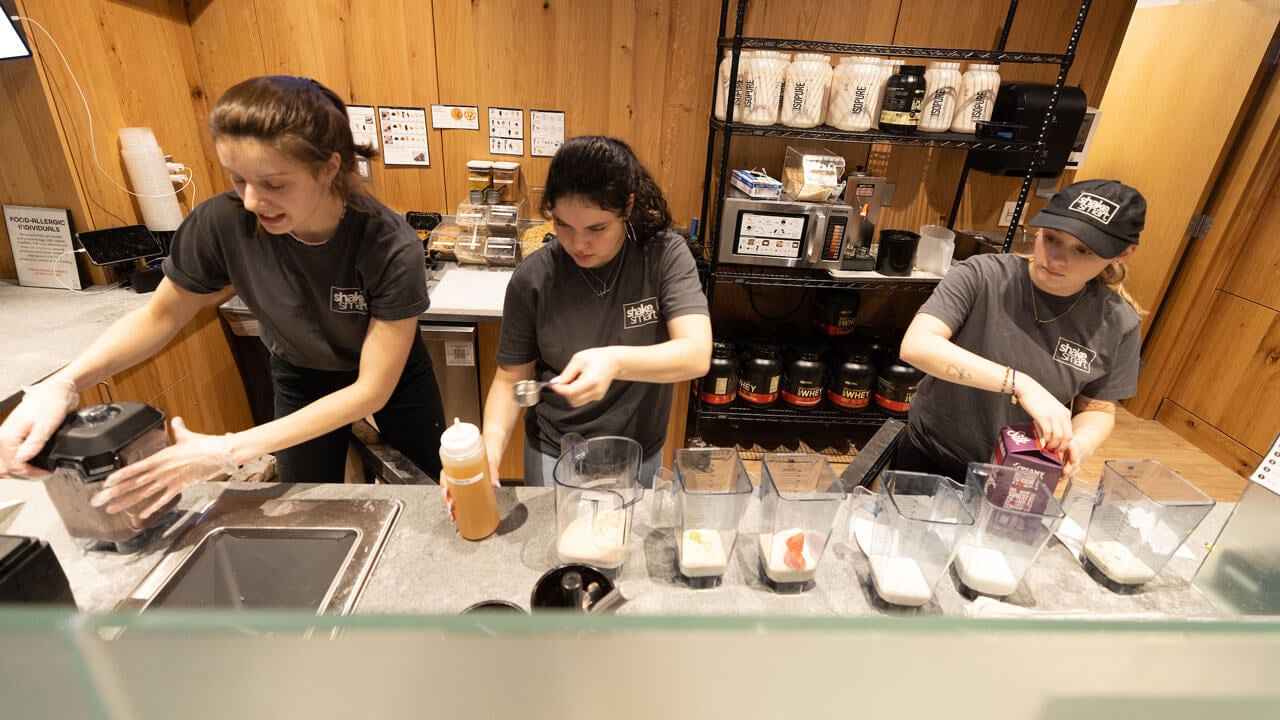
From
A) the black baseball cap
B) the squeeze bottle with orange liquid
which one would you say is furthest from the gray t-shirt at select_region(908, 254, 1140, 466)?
the squeeze bottle with orange liquid

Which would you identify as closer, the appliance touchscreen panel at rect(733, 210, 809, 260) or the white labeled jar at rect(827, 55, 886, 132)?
the white labeled jar at rect(827, 55, 886, 132)

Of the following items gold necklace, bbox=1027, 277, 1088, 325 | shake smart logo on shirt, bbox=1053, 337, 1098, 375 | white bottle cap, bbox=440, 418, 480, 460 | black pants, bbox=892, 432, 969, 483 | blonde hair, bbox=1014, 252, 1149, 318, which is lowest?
black pants, bbox=892, 432, 969, 483

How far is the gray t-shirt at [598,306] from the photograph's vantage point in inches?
55.7

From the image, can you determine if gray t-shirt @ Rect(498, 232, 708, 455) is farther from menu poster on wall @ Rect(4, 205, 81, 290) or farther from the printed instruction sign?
menu poster on wall @ Rect(4, 205, 81, 290)

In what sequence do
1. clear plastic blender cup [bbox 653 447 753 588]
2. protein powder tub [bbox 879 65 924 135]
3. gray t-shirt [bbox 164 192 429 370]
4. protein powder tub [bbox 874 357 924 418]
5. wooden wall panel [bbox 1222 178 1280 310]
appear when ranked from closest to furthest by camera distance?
clear plastic blender cup [bbox 653 447 753 588] → gray t-shirt [bbox 164 192 429 370] → protein powder tub [bbox 879 65 924 135] → protein powder tub [bbox 874 357 924 418] → wooden wall panel [bbox 1222 178 1280 310]

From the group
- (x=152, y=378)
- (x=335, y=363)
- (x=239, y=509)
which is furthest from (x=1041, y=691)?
(x=152, y=378)

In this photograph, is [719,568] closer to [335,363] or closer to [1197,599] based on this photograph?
[1197,599]

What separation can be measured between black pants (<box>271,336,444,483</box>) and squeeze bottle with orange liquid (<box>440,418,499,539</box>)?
0.59m

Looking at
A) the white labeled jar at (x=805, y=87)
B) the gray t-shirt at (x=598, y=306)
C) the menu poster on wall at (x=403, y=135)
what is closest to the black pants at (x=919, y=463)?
the gray t-shirt at (x=598, y=306)

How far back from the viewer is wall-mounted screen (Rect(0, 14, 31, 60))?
1.74 metres

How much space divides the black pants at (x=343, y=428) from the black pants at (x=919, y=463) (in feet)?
4.29

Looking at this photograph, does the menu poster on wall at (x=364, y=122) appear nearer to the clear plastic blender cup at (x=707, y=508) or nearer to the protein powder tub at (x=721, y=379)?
the protein powder tub at (x=721, y=379)

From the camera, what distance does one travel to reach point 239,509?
1.11m

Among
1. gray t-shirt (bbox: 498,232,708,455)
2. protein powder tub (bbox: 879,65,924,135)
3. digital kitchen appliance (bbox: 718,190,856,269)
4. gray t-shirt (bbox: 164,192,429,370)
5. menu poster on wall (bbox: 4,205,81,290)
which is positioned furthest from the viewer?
digital kitchen appliance (bbox: 718,190,856,269)
